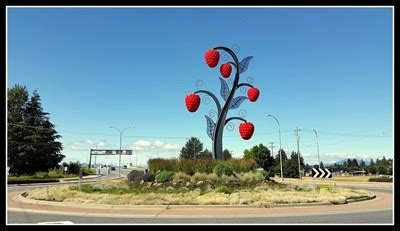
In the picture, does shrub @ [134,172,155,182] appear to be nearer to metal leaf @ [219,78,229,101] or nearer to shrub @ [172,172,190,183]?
shrub @ [172,172,190,183]

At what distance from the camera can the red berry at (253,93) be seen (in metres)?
27.6

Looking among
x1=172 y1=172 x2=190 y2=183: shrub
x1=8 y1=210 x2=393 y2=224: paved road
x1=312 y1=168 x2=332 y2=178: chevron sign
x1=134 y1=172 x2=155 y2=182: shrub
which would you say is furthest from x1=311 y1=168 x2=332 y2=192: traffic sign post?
x1=134 y1=172 x2=155 y2=182: shrub

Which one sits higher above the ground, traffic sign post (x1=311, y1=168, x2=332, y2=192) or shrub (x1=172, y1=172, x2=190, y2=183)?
A: traffic sign post (x1=311, y1=168, x2=332, y2=192)

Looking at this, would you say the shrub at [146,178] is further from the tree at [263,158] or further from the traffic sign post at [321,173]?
the tree at [263,158]

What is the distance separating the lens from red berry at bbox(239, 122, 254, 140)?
27.3m

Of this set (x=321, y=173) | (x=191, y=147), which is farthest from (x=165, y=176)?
(x=191, y=147)

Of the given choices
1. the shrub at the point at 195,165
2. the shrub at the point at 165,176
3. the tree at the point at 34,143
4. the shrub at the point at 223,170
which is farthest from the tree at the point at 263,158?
the shrub at the point at 165,176

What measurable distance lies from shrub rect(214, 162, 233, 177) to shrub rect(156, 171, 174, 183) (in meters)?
2.75

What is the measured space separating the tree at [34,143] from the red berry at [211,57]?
136ft

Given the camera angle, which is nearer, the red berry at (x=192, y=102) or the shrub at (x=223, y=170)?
the shrub at (x=223, y=170)

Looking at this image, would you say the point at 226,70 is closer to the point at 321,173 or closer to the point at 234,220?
the point at 321,173
